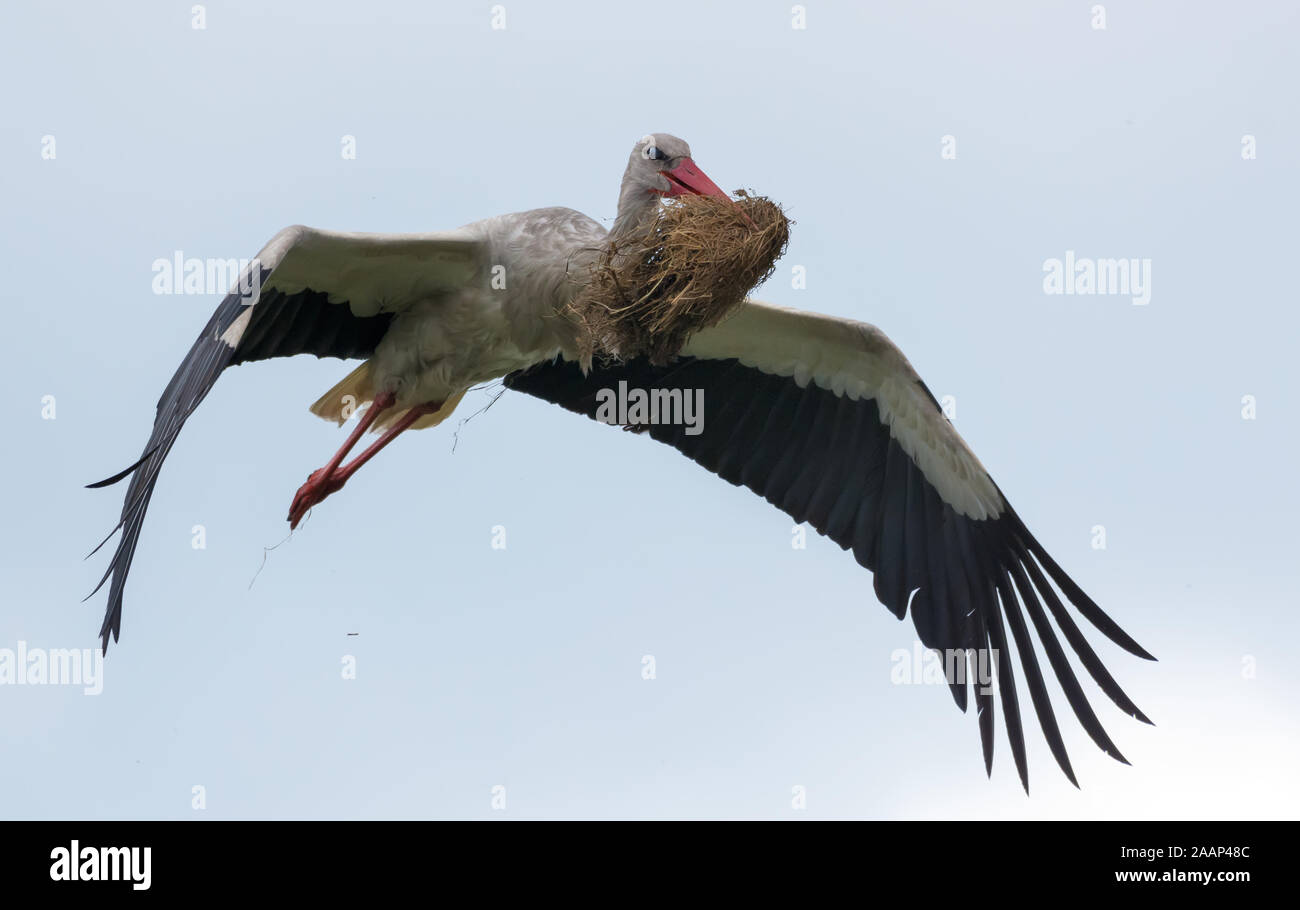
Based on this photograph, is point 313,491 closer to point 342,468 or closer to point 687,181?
point 342,468

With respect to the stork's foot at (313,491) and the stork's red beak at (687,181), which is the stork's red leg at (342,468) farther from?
the stork's red beak at (687,181)

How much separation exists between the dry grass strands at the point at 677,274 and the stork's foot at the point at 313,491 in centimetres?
149

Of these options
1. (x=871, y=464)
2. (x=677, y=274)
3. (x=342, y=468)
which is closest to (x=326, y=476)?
(x=342, y=468)

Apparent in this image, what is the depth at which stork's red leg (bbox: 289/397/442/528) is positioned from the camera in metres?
7.43

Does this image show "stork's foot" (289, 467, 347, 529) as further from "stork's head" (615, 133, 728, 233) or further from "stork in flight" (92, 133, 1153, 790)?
"stork's head" (615, 133, 728, 233)

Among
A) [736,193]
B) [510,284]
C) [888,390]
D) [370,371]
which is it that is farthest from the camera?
[888,390]

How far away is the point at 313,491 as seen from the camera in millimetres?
7434

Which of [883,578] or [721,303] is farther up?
[721,303]

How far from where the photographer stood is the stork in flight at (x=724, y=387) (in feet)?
23.0

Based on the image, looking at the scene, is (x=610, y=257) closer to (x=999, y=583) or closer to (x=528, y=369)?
(x=528, y=369)

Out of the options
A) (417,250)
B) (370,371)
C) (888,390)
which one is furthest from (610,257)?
(888,390)

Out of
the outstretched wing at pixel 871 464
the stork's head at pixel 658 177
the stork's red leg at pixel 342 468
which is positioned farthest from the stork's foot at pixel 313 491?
the stork's head at pixel 658 177

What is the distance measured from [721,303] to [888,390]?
2.09 meters

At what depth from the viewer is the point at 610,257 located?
6.68 meters
